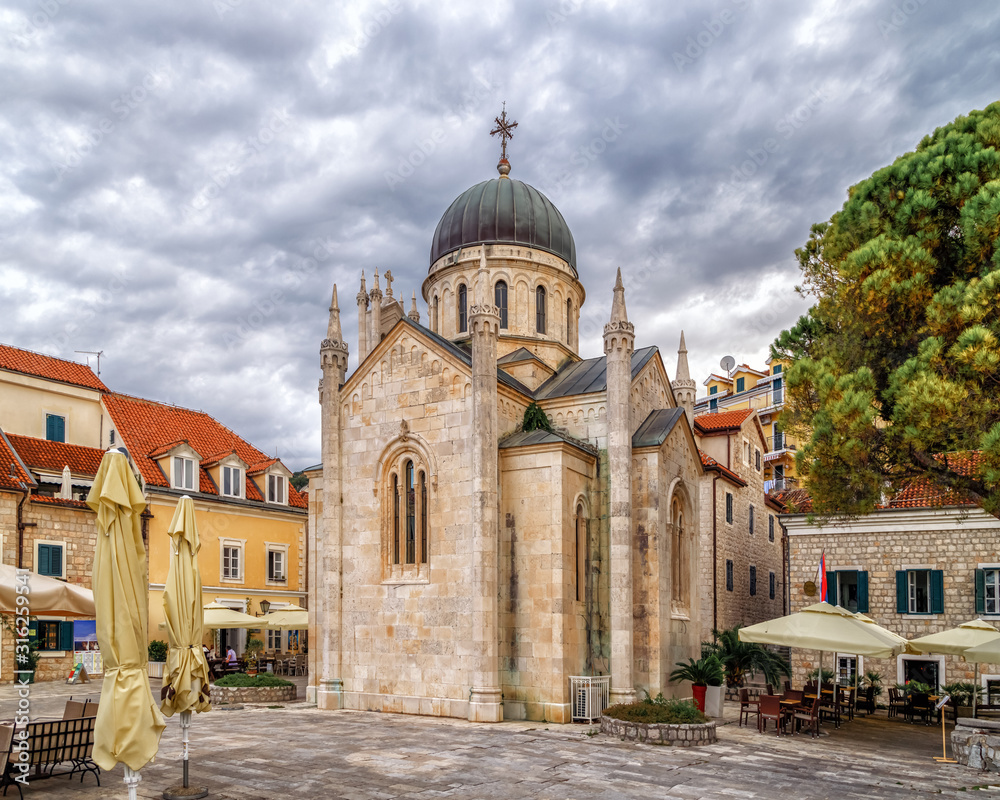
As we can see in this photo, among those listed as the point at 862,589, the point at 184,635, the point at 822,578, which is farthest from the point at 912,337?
the point at 184,635

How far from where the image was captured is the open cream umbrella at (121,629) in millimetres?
8719

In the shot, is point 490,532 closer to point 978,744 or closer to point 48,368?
point 978,744

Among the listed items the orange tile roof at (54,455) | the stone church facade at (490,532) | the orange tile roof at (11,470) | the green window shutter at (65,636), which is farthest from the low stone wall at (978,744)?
the orange tile roof at (54,455)

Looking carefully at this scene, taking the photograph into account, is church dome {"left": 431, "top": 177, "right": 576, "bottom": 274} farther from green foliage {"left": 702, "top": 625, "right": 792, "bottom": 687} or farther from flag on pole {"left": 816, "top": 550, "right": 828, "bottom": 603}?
green foliage {"left": 702, "top": 625, "right": 792, "bottom": 687}

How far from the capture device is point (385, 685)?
20281 mm

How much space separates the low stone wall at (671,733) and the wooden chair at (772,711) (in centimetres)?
172

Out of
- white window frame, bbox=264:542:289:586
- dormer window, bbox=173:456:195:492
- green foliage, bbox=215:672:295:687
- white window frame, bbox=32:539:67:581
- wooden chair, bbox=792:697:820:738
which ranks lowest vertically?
green foliage, bbox=215:672:295:687

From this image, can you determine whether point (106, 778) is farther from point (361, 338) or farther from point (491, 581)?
point (361, 338)

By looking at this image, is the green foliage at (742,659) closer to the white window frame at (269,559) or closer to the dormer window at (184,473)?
the white window frame at (269,559)

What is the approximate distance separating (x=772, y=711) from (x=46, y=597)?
1378 centimetres

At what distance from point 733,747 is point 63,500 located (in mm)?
23406

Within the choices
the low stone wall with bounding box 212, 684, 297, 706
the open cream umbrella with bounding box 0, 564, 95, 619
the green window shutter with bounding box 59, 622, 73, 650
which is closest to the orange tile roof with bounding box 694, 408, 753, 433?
the low stone wall with bounding box 212, 684, 297, 706

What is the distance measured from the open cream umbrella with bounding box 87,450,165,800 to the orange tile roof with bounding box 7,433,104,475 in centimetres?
2364

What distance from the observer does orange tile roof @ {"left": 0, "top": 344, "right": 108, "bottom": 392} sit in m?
31.9
